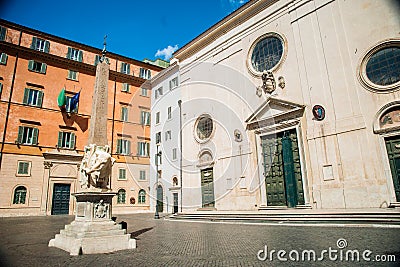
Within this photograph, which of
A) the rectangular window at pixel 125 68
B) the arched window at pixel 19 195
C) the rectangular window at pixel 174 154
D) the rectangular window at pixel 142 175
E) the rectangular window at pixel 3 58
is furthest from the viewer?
the rectangular window at pixel 125 68

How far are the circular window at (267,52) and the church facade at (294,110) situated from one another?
0.26ft

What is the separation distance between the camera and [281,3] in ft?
59.9

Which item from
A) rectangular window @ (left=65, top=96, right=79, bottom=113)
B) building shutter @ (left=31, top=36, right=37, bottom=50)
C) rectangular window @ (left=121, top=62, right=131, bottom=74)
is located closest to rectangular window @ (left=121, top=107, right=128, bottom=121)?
rectangular window @ (left=121, top=62, right=131, bottom=74)

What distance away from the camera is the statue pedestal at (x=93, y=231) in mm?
6508

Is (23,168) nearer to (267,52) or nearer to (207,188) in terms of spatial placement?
(207,188)

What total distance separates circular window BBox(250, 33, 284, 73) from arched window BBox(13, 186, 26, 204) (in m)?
21.0

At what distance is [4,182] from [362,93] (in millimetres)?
25639

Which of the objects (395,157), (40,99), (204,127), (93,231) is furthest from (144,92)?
(93,231)

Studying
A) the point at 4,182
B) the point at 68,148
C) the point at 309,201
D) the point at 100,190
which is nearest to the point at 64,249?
the point at 100,190

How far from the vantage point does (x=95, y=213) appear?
7141 millimetres

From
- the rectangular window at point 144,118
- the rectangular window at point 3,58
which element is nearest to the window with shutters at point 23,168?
the rectangular window at point 3,58

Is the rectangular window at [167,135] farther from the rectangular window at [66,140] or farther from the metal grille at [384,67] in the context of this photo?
the metal grille at [384,67]

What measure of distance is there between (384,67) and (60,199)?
25.9m

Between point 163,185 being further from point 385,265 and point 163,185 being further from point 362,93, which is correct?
point 385,265
